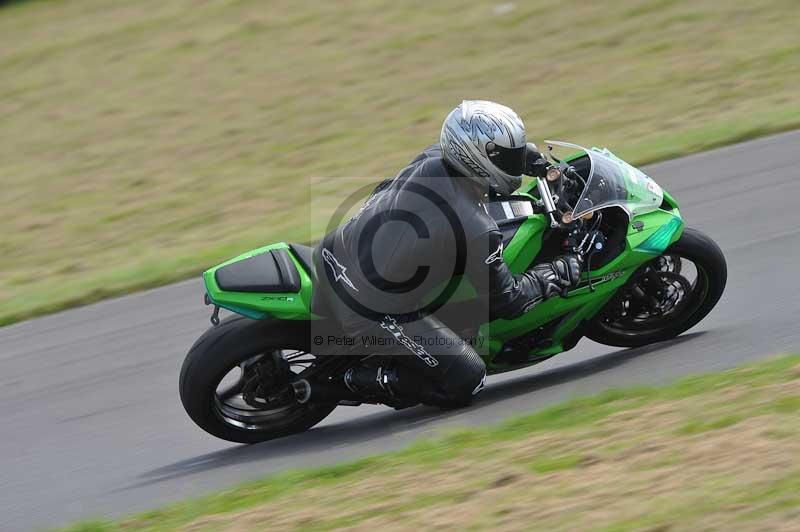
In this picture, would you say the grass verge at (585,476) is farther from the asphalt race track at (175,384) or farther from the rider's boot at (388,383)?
the rider's boot at (388,383)

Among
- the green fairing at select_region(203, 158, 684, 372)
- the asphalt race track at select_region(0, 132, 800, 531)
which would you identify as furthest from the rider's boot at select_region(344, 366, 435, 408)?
the green fairing at select_region(203, 158, 684, 372)

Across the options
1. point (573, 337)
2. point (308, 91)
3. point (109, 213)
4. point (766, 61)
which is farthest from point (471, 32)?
point (573, 337)

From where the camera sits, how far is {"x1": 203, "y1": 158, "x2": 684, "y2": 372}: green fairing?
17.8 feet

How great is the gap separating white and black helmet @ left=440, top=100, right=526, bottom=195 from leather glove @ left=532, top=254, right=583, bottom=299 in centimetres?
48

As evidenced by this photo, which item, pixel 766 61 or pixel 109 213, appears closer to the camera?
pixel 109 213

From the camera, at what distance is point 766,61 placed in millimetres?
11508

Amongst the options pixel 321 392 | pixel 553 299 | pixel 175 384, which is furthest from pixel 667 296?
pixel 175 384

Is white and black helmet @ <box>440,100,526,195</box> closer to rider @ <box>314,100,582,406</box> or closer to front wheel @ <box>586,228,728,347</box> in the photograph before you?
rider @ <box>314,100,582,406</box>

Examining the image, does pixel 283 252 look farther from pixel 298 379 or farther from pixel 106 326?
pixel 106 326

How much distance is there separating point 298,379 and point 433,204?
1.21 meters

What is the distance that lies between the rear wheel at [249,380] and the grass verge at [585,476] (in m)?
0.58

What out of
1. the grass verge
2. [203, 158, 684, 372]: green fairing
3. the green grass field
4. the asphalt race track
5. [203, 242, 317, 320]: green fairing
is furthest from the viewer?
the green grass field

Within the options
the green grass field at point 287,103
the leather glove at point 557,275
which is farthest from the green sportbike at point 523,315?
the green grass field at point 287,103

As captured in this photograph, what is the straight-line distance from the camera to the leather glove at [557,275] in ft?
17.6
